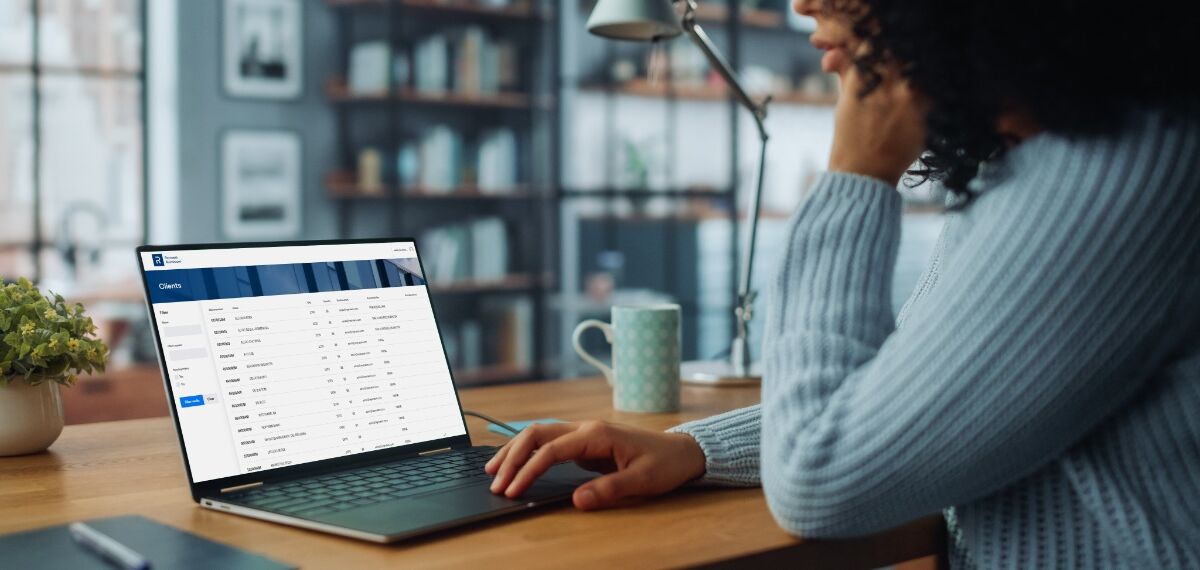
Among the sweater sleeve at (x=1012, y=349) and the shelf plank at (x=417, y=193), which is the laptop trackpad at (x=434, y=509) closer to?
the sweater sleeve at (x=1012, y=349)

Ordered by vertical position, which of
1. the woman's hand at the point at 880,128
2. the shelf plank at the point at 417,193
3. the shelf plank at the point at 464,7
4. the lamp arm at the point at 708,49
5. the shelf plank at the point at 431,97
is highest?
the shelf plank at the point at 464,7

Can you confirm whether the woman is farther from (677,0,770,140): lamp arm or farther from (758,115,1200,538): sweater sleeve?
(677,0,770,140): lamp arm

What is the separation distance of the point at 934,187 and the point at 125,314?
380cm

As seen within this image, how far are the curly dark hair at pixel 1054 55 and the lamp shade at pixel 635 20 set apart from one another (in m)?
0.84

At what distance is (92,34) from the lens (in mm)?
4219

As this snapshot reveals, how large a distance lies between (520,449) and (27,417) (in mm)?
547

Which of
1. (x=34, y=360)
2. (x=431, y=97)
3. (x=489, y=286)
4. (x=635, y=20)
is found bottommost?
(x=489, y=286)

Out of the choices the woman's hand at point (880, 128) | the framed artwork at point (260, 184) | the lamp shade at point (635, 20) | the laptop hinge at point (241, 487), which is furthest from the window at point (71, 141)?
the woman's hand at point (880, 128)

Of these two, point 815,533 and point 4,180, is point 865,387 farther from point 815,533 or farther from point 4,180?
point 4,180

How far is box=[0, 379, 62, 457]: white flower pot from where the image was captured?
3.57ft

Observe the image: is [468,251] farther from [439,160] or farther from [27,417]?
[27,417]

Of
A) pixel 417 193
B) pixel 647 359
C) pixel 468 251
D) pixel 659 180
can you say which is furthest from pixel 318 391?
pixel 659 180

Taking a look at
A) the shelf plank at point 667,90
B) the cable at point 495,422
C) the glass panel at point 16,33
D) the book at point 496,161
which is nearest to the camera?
the cable at point 495,422

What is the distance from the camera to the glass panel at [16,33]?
399cm
